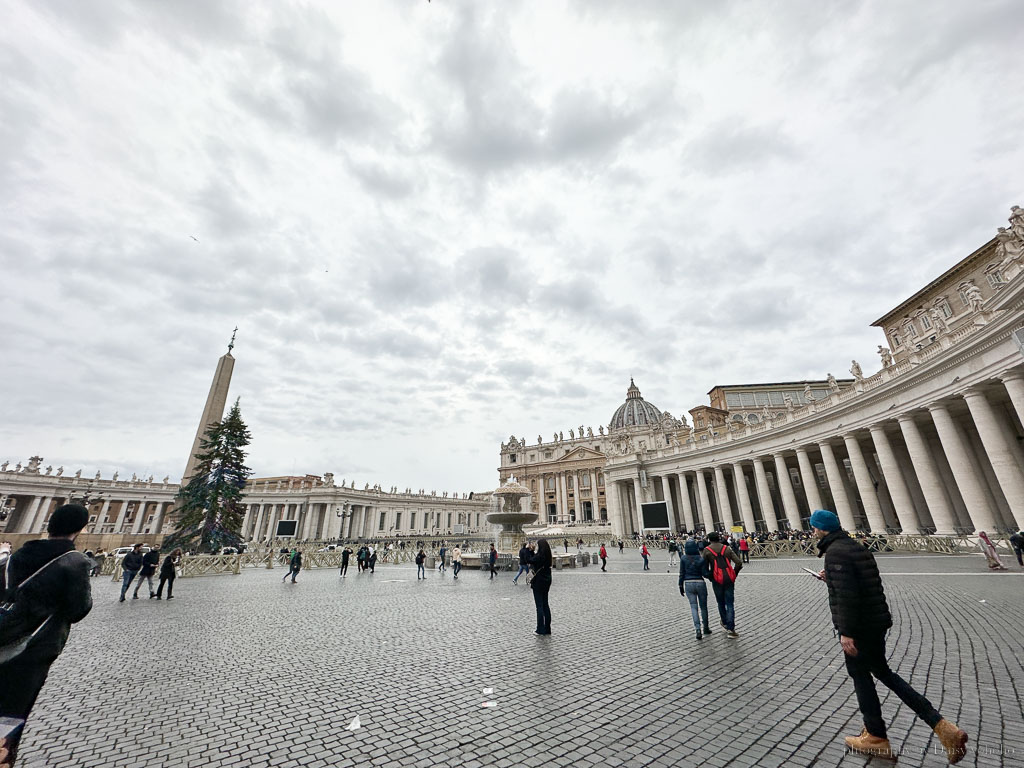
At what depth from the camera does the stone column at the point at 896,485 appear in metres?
24.7

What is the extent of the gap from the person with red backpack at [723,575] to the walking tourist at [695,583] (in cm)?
15

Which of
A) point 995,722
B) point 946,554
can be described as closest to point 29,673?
point 995,722

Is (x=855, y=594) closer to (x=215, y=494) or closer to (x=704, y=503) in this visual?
(x=215, y=494)

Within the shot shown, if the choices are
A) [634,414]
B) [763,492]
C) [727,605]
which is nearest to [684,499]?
[763,492]

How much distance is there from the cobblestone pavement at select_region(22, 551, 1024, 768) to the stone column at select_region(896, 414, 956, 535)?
1761 cm

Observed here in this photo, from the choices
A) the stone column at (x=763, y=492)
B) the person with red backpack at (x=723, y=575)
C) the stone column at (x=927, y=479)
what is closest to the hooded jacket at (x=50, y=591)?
the person with red backpack at (x=723, y=575)

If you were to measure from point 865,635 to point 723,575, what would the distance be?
4.08 m

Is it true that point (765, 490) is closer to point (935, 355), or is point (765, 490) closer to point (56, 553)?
point (935, 355)

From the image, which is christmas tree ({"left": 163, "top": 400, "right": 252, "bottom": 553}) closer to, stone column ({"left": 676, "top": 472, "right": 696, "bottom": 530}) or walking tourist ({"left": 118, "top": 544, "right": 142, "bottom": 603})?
walking tourist ({"left": 118, "top": 544, "right": 142, "bottom": 603})

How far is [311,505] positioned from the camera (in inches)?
2751

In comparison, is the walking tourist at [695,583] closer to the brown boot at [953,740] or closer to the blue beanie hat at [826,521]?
the blue beanie hat at [826,521]

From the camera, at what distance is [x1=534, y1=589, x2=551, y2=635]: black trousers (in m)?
7.57

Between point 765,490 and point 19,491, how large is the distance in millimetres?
83413

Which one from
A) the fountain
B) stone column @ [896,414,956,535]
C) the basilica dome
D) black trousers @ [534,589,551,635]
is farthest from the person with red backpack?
the basilica dome
